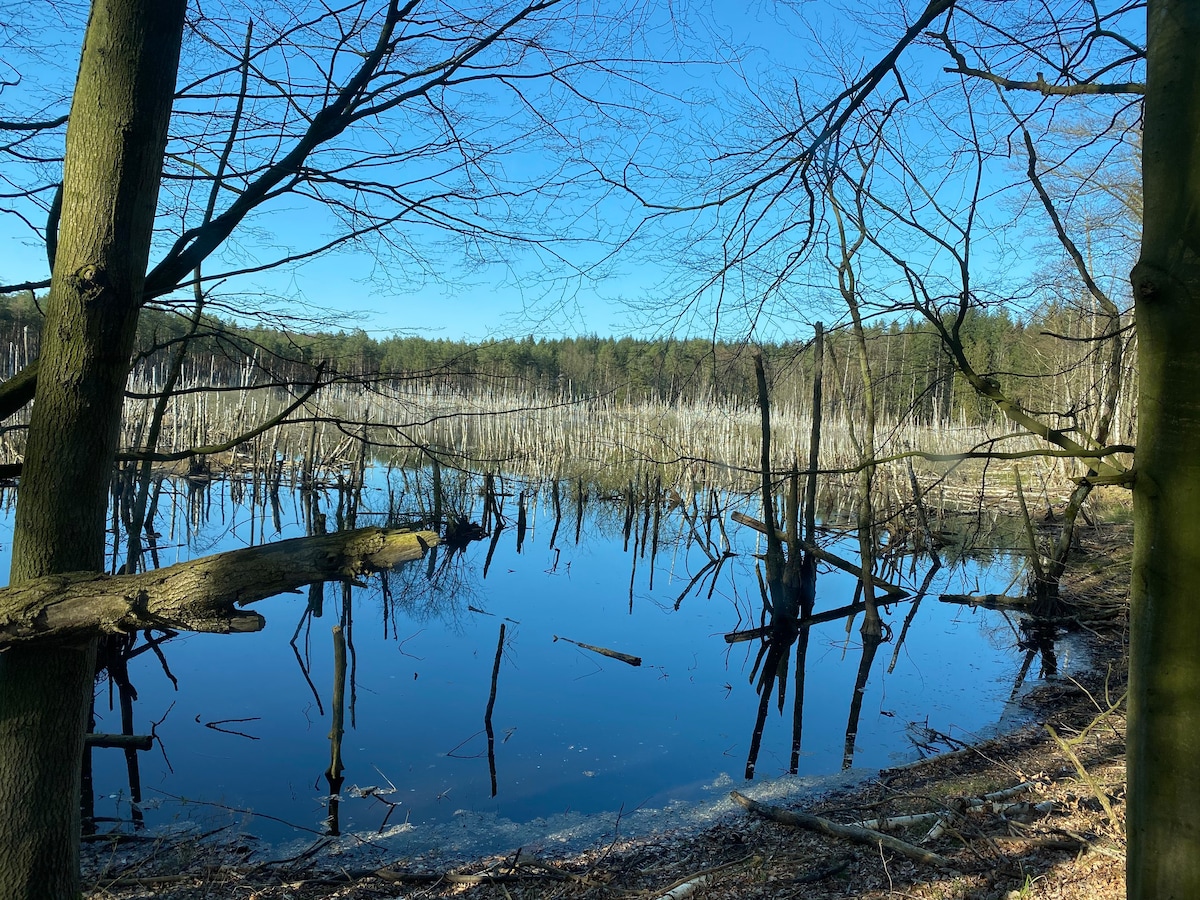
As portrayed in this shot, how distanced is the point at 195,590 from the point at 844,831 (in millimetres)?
2989

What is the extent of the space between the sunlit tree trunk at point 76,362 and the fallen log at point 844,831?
294 centimetres

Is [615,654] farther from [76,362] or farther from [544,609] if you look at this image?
[76,362]

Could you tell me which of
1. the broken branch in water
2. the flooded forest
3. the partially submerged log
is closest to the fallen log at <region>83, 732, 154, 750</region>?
the flooded forest

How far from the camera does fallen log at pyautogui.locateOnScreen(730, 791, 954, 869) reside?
3080mm

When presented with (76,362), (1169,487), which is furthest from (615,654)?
(1169,487)

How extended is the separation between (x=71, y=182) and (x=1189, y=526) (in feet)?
8.73

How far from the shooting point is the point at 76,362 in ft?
6.63

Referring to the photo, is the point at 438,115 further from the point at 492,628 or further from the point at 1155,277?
the point at 492,628

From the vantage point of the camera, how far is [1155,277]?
4.98ft

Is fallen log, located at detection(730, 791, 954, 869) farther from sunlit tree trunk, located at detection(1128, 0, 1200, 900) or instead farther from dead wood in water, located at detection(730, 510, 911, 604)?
dead wood in water, located at detection(730, 510, 911, 604)

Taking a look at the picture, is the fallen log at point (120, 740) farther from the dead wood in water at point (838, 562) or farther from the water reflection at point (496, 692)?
the dead wood in water at point (838, 562)

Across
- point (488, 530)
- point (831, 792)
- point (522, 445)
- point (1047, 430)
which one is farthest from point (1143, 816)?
point (522, 445)

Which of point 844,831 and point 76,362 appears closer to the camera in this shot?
point 76,362

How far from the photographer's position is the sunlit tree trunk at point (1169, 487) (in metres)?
1.48
